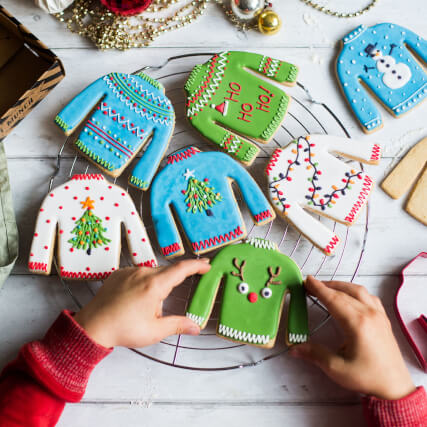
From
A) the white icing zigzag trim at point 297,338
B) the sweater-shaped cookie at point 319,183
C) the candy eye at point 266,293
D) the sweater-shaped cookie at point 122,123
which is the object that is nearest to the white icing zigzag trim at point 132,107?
the sweater-shaped cookie at point 122,123

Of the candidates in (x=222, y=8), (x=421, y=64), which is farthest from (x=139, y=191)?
(x=421, y=64)

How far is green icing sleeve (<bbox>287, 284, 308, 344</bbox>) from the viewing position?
43.7 inches

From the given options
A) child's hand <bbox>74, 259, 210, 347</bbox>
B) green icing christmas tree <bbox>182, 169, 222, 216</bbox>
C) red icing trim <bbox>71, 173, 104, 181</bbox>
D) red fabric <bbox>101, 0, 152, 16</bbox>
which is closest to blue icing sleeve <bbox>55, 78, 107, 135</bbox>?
red icing trim <bbox>71, 173, 104, 181</bbox>

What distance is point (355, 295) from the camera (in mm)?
1113

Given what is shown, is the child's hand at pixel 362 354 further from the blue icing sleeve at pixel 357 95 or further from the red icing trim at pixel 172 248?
the blue icing sleeve at pixel 357 95

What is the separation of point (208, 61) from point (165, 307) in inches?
28.1

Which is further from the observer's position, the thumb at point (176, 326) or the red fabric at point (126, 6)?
the red fabric at point (126, 6)

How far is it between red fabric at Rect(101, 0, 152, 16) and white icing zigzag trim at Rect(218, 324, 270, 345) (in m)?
0.94

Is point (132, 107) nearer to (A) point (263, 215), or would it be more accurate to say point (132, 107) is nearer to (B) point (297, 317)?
(A) point (263, 215)

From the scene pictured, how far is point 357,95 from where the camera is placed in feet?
4.24

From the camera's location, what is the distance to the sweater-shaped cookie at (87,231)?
1157 millimetres

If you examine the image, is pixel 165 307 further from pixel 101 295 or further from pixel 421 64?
pixel 421 64

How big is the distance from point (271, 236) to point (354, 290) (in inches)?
10.7

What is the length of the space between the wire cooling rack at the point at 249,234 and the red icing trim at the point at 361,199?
0.29 ft
